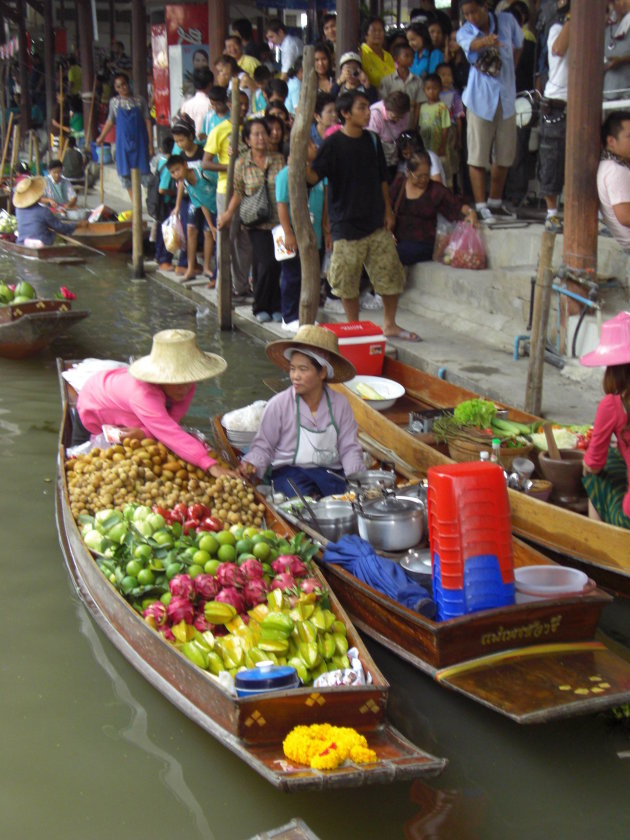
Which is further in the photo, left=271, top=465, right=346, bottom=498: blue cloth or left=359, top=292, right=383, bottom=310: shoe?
left=359, top=292, right=383, bottom=310: shoe

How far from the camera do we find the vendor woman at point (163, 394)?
501 centimetres

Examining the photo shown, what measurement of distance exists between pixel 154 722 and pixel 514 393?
3.85 meters

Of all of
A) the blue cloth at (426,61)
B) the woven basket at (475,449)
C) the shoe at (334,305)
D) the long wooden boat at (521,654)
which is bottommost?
the long wooden boat at (521,654)

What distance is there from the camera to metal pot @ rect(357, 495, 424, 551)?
14.8ft

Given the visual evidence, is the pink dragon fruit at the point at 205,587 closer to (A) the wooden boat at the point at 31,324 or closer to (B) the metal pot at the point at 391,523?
(B) the metal pot at the point at 391,523

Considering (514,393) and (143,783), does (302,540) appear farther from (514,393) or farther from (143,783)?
(514,393)

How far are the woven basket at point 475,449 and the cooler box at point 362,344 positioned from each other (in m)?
1.54

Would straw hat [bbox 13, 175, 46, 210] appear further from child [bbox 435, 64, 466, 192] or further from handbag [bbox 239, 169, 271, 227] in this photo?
child [bbox 435, 64, 466, 192]

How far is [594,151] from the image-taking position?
682 cm

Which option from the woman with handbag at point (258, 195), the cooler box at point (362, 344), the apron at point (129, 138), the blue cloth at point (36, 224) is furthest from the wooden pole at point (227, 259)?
the apron at point (129, 138)

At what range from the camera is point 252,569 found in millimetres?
3967

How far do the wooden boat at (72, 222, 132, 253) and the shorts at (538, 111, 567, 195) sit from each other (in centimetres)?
762

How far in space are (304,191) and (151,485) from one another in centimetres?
340

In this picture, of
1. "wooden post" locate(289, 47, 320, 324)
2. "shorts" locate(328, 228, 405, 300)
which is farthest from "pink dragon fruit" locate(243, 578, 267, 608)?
"shorts" locate(328, 228, 405, 300)
